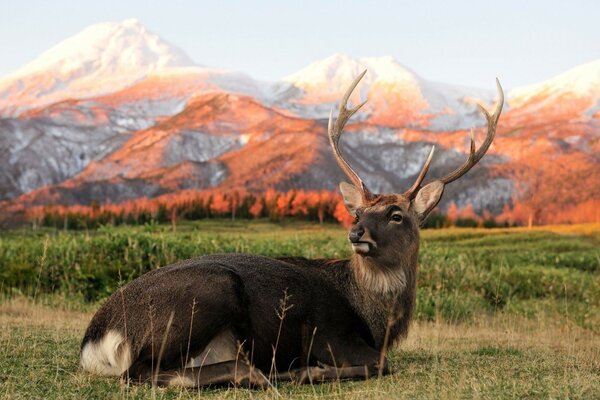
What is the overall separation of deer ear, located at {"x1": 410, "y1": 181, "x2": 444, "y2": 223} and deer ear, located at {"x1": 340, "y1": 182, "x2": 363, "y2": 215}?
622 millimetres

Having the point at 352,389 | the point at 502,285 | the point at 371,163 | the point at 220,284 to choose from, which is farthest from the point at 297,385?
the point at 371,163

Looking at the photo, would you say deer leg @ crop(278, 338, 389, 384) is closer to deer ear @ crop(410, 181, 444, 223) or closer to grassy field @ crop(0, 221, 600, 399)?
grassy field @ crop(0, 221, 600, 399)

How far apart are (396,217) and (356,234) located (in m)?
0.64

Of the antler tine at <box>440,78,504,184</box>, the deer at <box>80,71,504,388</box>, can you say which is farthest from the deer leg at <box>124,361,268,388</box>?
the antler tine at <box>440,78,504,184</box>

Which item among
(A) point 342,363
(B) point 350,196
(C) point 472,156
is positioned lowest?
(A) point 342,363

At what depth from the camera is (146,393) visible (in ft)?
20.2

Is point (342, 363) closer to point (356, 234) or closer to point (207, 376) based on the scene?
point (356, 234)

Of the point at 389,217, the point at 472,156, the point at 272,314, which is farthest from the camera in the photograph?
the point at 472,156

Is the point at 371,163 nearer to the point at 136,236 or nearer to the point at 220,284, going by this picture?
the point at 136,236

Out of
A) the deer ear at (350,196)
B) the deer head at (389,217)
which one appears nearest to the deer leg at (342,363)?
the deer head at (389,217)

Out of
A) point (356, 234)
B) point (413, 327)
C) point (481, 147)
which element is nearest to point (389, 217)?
point (356, 234)

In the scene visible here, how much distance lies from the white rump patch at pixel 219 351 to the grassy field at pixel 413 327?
32 centimetres

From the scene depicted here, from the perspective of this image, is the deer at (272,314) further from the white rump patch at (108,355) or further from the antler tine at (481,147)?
the antler tine at (481,147)

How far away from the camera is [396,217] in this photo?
7906 mm
